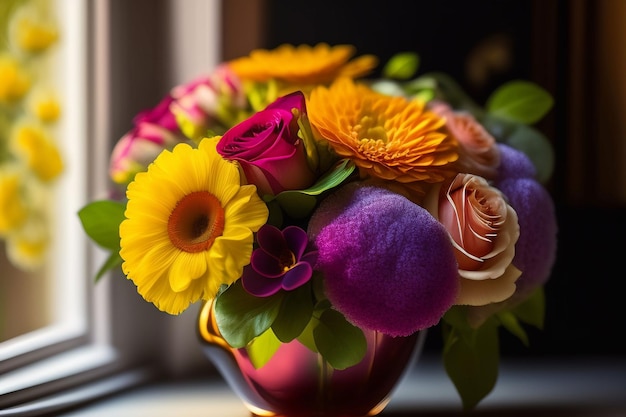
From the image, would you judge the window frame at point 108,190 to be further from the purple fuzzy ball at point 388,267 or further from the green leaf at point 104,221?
the purple fuzzy ball at point 388,267

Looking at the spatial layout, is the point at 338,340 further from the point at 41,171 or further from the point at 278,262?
the point at 41,171

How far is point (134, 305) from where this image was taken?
3.33 ft

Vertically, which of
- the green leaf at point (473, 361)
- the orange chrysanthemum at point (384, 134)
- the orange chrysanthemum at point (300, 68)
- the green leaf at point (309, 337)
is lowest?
the green leaf at point (473, 361)

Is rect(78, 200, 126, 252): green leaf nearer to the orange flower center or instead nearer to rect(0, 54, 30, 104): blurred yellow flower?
the orange flower center

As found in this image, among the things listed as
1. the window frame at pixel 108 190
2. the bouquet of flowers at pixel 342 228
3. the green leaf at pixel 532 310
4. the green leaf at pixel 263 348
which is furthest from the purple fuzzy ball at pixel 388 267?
the window frame at pixel 108 190

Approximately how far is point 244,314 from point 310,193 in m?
0.11

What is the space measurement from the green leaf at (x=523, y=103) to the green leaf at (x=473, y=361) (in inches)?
9.5

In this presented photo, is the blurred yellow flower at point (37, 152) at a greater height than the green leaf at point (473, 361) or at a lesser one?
greater

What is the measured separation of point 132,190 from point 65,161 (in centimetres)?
40

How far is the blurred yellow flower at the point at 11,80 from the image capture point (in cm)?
90

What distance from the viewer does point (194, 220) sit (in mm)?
630

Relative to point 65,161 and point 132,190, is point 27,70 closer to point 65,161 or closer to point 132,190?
point 65,161

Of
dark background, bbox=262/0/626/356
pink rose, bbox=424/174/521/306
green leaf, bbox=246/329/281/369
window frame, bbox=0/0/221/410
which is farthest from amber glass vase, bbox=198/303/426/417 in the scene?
dark background, bbox=262/0/626/356

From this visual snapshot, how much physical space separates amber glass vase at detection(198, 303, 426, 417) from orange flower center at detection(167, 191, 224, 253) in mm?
143
